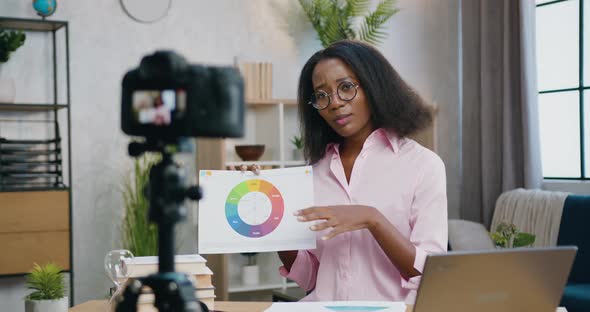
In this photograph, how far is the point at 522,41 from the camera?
5277mm

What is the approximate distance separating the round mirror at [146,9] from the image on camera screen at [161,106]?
4.05 metres

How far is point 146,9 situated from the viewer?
5027 millimetres

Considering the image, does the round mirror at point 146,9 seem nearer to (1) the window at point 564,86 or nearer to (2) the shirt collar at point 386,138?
(1) the window at point 564,86

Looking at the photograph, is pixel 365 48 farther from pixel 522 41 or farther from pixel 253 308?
pixel 522 41

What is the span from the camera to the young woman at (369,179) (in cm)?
220

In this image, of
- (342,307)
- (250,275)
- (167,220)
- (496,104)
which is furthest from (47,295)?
(496,104)

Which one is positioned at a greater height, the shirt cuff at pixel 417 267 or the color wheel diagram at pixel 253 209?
the color wheel diagram at pixel 253 209

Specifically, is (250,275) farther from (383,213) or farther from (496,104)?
(383,213)

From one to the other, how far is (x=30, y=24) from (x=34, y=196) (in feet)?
3.31

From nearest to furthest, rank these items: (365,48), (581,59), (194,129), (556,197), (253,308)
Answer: (194,129) < (253,308) < (365,48) < (556,197) < (581,59)

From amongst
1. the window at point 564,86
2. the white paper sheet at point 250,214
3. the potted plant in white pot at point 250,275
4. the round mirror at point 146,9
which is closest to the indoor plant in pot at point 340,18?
the round mirror at point 146,9

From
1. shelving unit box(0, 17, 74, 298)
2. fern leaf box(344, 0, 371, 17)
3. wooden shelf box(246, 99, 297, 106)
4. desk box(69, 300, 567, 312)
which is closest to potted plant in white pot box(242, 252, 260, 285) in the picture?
wooden shelf box(246, 99, 297, 106)

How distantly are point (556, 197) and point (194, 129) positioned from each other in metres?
4.12

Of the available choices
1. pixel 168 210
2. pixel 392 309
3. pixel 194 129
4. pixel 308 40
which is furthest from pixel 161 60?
pixel 308 40
